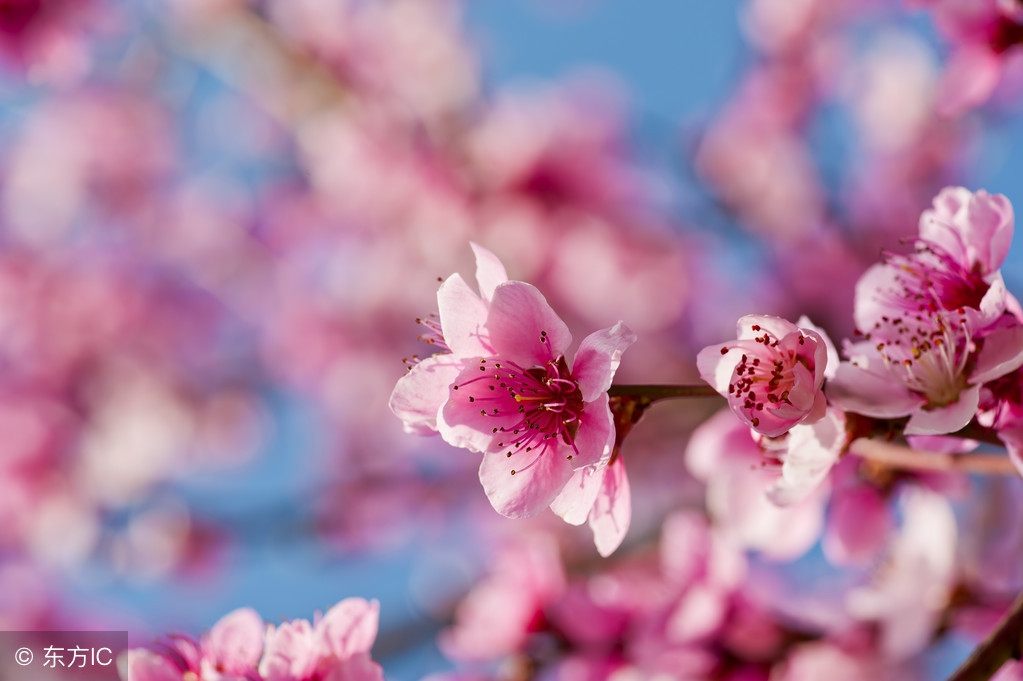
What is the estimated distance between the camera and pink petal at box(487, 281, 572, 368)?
926mm

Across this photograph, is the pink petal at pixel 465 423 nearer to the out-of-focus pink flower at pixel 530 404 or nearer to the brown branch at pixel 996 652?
the out-of-focus pink flower at pixel 530 404

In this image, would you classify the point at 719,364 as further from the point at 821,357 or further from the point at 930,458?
the point at 930,458

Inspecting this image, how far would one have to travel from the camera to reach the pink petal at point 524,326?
3.04ft

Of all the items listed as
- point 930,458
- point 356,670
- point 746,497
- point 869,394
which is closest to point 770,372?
point 869,394

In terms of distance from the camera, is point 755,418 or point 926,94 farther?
point 926,94

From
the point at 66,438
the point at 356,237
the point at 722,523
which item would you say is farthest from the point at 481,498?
the point at 722,523

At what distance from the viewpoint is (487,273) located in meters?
0.99

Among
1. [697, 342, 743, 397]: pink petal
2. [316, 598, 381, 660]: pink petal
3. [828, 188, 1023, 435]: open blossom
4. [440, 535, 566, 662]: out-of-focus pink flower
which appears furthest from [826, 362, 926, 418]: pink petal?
[440, 535, 566, 662]: out-of-focus pink flower

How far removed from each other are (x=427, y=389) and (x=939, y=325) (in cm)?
59

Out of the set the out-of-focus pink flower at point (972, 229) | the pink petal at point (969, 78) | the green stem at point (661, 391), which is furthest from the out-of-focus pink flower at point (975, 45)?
the green stem at point (661, 391)

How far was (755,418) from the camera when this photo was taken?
936 mm

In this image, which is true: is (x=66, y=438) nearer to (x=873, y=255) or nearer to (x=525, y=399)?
(x=873, y=255)

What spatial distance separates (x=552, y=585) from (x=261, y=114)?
523cm

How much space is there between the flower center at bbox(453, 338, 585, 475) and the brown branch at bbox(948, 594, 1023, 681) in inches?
18.2
